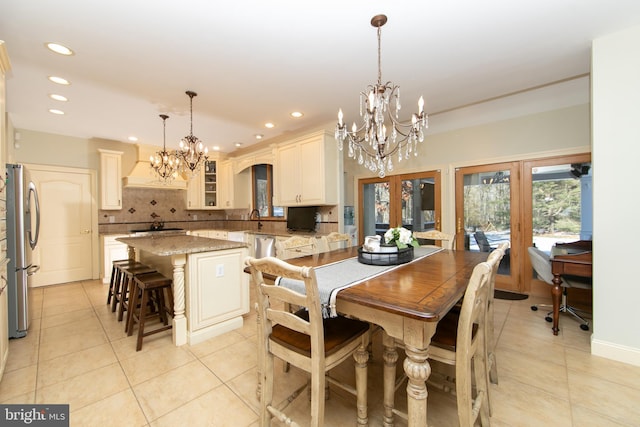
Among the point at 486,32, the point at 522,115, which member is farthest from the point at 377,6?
the point at 522,115

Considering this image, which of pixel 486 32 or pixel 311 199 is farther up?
pixel 486 32

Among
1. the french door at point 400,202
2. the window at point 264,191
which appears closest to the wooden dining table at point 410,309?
the french door at point 400,202

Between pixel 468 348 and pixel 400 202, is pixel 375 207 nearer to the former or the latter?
pixel 400 202

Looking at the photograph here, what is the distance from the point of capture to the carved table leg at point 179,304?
2.51m

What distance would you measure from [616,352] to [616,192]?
1.28 metres

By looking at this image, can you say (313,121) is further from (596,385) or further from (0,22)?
(596,385)

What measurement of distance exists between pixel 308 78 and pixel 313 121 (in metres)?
Result: 1.33

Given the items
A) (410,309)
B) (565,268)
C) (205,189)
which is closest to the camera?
(410,309)

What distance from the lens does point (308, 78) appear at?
9.09ft

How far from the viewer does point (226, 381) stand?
1.99 metres

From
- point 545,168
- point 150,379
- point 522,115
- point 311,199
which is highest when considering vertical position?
point 522,115

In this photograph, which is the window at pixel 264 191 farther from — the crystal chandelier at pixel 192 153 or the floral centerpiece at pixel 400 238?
the floral centerpiece at pixel 400 238

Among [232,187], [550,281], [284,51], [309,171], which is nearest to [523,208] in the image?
[550,281]

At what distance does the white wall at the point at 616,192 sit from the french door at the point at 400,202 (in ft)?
7.09
